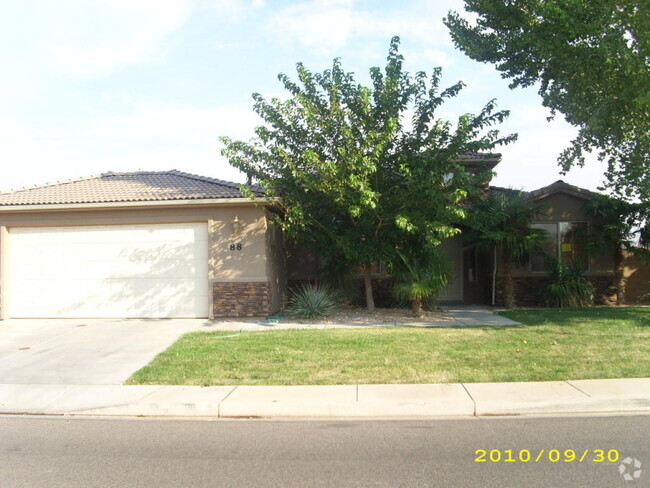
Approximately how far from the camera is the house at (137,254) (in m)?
12.9

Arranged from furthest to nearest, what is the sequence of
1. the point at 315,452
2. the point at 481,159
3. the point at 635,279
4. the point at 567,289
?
the point at 481,159 < the point at 635,279 < the point at 567,289 < the point at 315,452

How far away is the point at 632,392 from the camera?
6.72 metres

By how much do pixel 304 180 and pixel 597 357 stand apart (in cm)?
696

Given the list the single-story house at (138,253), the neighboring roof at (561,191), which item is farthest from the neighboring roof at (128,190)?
the neighboring roof at (561,191)

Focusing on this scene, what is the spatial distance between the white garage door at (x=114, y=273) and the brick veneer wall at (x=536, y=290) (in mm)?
9278

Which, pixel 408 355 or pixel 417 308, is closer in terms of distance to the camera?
pixel 408 355

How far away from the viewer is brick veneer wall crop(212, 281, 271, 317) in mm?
12883

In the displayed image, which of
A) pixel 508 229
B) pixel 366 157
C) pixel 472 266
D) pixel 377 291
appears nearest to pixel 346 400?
pixel 366 157

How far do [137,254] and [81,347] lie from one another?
3435mm

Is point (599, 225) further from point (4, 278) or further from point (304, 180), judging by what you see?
point (4, 278)

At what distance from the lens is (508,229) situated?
14.5 meters

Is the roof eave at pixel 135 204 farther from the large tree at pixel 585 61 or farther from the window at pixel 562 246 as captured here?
the window at pixel 562 246

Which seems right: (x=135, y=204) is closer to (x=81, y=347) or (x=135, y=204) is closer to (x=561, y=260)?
(x=81, y=347)

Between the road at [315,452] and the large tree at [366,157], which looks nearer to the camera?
the road at [315,452]
